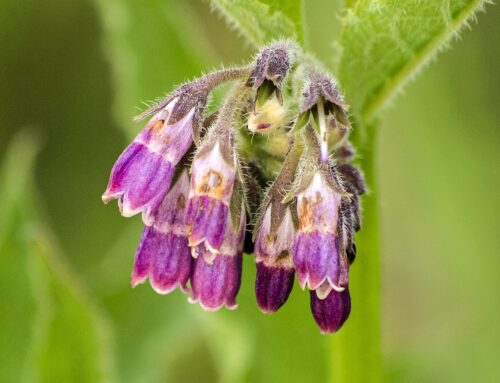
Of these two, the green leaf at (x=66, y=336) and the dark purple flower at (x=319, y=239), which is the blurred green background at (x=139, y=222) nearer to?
the green leaf at (x=66, y=336)

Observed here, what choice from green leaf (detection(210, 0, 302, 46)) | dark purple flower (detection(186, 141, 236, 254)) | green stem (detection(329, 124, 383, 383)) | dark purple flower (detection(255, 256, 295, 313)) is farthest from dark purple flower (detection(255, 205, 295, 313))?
green leaf (detection(210, 0, 302, 46))

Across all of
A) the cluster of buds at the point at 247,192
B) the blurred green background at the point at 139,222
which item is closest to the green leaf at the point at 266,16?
the cluster of buds at the point at 247,192

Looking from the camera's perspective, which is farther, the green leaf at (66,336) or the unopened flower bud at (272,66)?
the green leaf at (66,336)

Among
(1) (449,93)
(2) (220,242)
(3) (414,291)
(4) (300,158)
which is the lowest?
(2) (220,242)

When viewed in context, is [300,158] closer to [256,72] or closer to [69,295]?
[256,72]

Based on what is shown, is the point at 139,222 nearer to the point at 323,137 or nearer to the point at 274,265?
the point at 274,265

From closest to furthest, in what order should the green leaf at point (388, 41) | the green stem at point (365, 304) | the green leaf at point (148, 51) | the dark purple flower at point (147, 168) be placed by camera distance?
the dark purple flower at point (147, 168), the green leaf at point (388, 41), the green stem at point (365, 304), the green leaf at point (148, 51)

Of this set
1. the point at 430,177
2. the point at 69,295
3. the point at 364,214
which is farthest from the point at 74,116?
the point at 364,214
